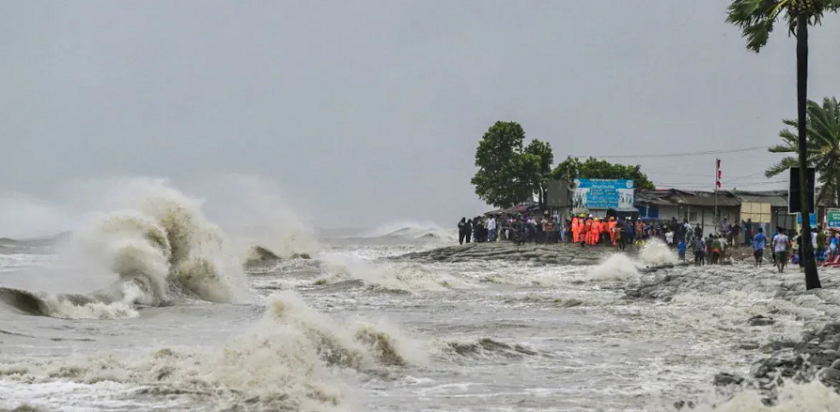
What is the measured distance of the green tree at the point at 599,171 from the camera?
81.1m

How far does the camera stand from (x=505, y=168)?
71.8 metres

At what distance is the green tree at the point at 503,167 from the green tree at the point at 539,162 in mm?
245

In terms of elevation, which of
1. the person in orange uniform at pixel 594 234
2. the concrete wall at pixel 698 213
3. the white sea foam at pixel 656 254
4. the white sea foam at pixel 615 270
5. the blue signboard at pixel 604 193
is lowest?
the white sea foam at pixel 615 270

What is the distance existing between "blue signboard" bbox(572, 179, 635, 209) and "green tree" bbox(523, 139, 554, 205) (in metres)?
12.0

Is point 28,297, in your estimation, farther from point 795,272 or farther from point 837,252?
point 837,252

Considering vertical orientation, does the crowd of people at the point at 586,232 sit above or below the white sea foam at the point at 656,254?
above

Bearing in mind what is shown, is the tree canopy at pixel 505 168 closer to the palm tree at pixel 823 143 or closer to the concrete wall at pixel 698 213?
the concrete wall at pixel 698 213

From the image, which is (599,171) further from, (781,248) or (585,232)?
(781,248)

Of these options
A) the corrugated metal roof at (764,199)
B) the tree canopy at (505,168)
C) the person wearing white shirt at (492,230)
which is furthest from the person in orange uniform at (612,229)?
the tree canopy at (505,168)

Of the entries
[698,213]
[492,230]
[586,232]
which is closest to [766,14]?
[586,232]

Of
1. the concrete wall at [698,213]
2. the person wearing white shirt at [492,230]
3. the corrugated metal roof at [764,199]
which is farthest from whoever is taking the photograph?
the corrugated metal roof at [764,199]

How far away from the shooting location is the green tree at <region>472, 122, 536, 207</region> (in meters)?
71.8

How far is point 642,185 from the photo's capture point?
88000 mm

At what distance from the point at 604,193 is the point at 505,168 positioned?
18.0 m
